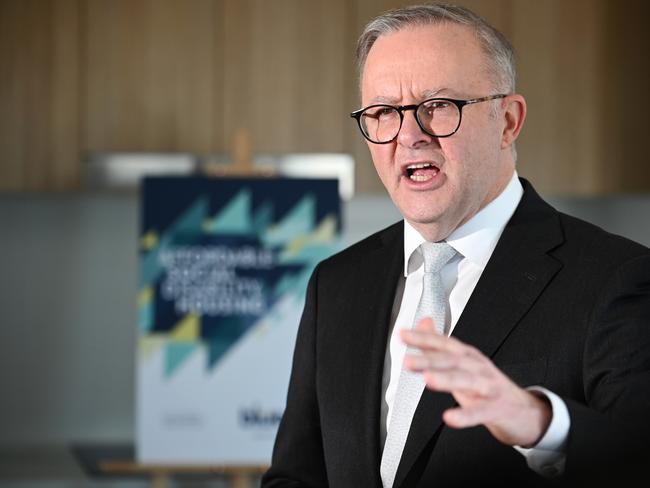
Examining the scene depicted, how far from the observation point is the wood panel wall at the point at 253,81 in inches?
196

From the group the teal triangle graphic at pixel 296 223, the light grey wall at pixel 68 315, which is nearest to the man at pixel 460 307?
the teal triangle graphic at pixel 296 223

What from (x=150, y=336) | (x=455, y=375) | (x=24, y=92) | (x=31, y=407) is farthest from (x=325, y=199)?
(x=455, y=375)

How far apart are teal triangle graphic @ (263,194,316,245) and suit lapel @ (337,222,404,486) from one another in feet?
7.60

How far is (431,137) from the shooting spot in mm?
1398

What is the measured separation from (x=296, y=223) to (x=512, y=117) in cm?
252

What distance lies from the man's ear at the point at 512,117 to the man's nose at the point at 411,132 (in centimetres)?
15

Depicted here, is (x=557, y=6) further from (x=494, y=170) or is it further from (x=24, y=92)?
(x=494, y=170)

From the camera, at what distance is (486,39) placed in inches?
56.0

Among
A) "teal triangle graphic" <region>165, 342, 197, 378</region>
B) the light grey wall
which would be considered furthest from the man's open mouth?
the light grey wall

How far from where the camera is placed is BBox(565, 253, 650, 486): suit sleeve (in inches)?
44.7

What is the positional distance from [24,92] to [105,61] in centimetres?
42

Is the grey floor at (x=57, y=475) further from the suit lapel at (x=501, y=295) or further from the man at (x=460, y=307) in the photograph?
the suit lapel at (x=501, y=295)

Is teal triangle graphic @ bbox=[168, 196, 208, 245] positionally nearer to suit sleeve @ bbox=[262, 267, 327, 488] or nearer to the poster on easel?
the poster on easel

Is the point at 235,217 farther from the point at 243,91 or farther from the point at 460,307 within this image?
the point at 460,307
